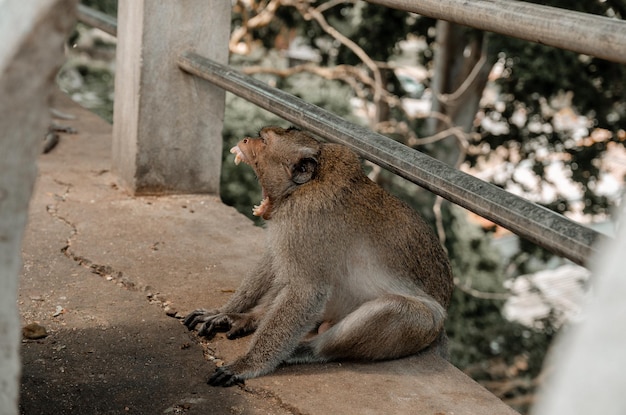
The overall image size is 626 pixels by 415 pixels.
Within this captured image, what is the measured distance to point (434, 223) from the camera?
7.70 m

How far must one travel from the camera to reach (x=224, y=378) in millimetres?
2443

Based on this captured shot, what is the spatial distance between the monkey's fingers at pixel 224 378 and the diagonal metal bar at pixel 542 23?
114 cm

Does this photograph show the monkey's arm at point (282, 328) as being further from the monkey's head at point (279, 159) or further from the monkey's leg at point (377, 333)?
the monkey's head at point (279, 159)

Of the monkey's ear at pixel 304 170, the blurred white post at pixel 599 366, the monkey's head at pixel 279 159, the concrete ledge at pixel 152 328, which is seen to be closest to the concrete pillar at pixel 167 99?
the concrete ledge at pixel 152 328

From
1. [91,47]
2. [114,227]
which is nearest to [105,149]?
[114,227]

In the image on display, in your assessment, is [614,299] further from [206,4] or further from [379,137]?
[206,4]

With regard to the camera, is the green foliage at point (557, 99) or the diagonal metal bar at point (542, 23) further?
the green foliage at point (557, 99)

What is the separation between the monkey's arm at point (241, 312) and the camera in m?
2.75

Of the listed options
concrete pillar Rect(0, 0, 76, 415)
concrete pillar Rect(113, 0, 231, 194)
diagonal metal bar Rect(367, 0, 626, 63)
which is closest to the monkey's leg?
diagonal metal bar Rect(367, 0, 626, 63)

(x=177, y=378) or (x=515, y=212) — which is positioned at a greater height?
(x=515, y=212)

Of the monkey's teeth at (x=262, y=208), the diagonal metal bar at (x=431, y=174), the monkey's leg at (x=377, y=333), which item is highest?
the diagonal metal bar at (x=431, y=174)

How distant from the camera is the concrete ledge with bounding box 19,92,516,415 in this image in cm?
235

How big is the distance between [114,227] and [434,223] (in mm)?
4549

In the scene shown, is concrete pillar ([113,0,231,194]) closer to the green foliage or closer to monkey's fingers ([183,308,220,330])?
monkey's fingers ([183,308,220,330])
